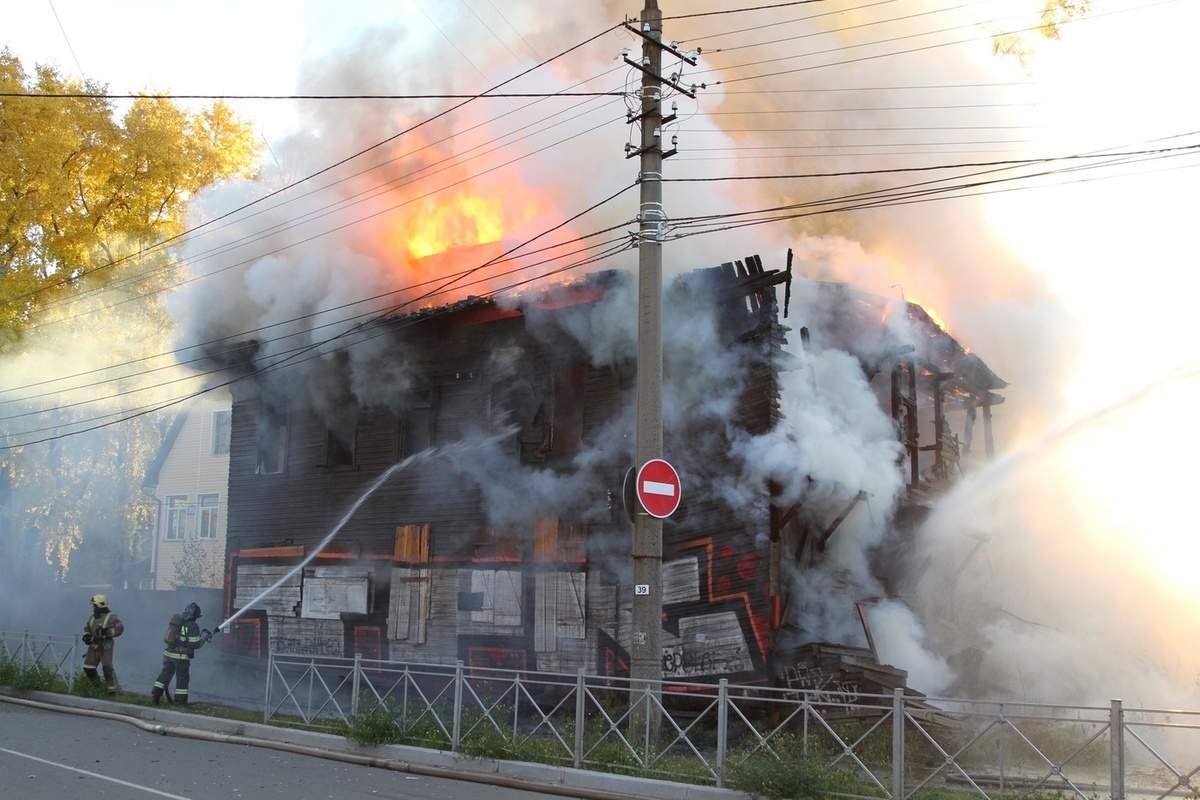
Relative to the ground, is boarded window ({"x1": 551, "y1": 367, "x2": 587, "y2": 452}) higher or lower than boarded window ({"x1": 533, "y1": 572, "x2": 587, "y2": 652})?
higher

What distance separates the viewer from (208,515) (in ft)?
107

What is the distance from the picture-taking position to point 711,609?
13.1 metres

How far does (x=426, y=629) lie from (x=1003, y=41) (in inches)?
577

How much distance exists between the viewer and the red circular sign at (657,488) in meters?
10.2

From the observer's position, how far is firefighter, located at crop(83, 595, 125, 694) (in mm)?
15586

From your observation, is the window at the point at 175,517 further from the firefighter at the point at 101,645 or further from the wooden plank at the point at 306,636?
the firefighter at the point at 101,645

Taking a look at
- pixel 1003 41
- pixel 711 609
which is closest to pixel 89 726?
pixel 711 609

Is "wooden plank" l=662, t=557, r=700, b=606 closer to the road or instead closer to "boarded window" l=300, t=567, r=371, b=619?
the road

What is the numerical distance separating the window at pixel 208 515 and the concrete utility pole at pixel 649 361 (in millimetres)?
→ 25242

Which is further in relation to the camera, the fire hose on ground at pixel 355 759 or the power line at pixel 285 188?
the power line at pixel 285 188

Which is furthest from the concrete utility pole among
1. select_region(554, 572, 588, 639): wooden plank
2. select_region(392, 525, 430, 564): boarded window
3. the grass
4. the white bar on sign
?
select_region(392, 525, 430, 564): boarded window

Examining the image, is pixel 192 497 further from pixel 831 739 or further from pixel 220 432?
pixel 831 739

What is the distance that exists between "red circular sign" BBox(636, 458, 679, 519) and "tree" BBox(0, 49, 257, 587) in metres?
16.6

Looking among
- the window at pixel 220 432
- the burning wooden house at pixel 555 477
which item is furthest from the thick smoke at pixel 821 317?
the window at pixel 220 432
